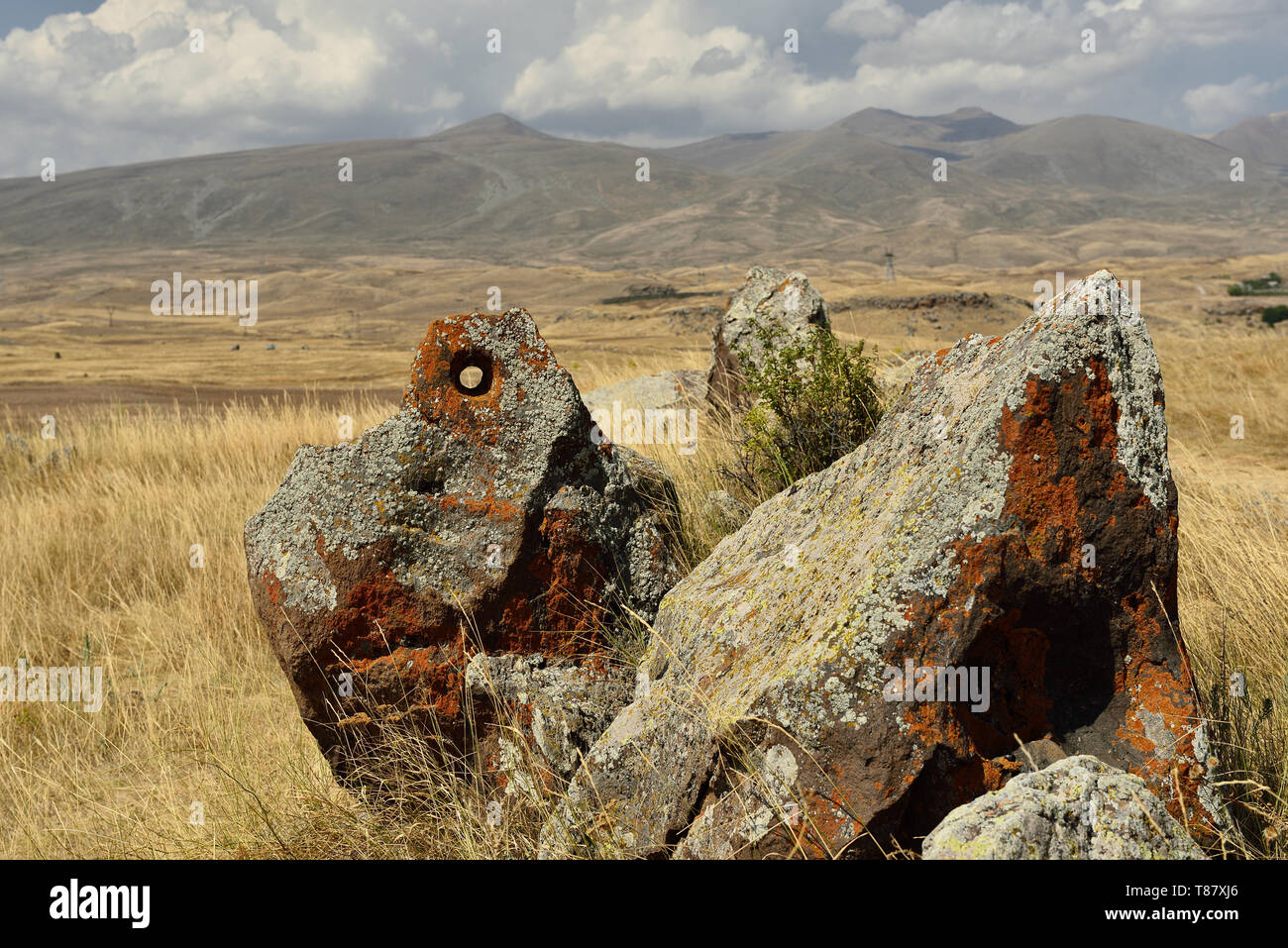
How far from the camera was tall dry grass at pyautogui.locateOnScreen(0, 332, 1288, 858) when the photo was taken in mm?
2998

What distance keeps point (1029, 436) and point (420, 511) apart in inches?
85.7

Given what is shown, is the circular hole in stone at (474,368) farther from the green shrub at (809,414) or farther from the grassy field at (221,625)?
the green shrub at (809,414)

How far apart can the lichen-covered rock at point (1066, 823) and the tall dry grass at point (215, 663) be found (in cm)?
46

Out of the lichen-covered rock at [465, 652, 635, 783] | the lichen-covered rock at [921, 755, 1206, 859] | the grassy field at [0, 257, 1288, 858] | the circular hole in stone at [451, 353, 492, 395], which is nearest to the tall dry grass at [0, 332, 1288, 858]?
the grassy field at [0, 257, 1288, 858]

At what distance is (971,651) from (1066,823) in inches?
17.5

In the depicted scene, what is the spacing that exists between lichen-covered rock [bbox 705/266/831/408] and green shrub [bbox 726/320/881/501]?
7.09 feet

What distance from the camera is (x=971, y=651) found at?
91.9 inches

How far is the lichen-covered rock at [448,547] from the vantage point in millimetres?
3455

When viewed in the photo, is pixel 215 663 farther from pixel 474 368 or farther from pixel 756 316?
pixel 756 316

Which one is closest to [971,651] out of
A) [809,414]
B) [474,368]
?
[474,368]

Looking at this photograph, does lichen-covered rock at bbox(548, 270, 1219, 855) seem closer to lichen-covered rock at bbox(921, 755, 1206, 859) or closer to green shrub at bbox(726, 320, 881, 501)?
lichen-covered rock at bbox(921, 755, 1206, 859)

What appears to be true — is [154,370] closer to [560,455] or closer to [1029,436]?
[560,455]

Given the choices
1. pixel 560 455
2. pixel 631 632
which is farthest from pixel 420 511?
pixel 631 632

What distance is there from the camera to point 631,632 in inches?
143
